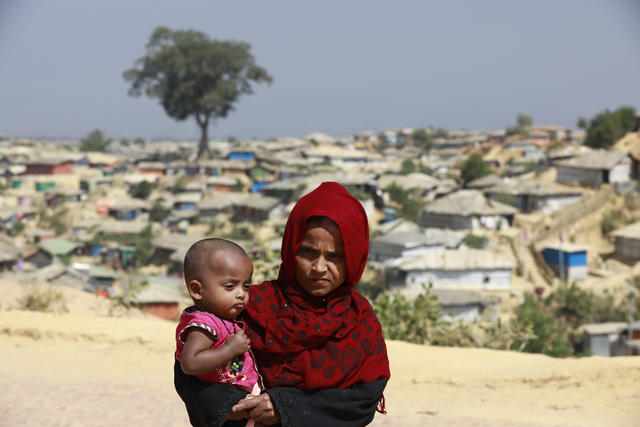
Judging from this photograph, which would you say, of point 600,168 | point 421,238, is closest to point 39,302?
point 421,238

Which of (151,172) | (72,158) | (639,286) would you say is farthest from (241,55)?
(639,286)

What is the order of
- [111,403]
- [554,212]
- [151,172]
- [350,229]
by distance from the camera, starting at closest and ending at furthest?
1. [350,229]
2. [111,403]
3. [554,212]
4. [151,172]

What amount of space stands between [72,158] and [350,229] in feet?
166

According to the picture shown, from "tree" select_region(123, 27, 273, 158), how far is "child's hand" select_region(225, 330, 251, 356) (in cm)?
4723

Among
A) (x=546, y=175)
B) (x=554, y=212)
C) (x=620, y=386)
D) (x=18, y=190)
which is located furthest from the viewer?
(x=18, y=190)

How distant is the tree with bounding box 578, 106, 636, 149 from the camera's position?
36.6 meters

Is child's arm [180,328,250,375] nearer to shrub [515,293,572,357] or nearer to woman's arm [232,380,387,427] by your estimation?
woman's arm [232,380,387,427]

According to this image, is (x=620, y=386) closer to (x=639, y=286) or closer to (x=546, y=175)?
(x=639, y=286)

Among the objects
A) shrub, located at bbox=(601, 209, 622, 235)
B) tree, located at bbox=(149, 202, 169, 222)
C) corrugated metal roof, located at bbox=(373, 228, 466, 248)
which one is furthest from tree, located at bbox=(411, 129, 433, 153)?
corrugated metal roof, located at bbox=(373, 228, 466, 248)

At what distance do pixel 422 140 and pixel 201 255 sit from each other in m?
75.0

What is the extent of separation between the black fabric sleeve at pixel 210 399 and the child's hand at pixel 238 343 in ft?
0.53

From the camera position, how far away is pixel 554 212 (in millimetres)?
27859

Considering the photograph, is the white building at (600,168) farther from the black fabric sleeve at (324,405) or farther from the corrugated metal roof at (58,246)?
the black fabric sleeve at (324,405)

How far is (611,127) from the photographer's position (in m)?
36.8
